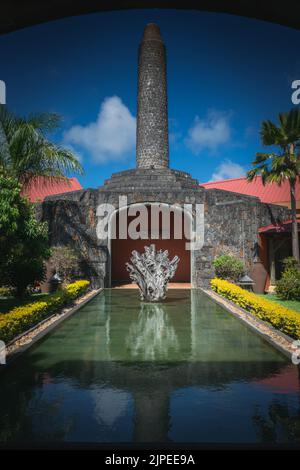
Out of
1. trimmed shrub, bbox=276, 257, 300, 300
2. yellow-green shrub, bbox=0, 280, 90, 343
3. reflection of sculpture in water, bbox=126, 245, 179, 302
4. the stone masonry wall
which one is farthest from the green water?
the stone masonry wall

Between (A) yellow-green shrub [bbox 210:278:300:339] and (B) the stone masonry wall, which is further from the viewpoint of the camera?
(B) the stone masonry wall

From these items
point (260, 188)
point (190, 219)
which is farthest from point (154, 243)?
point (260, 188)

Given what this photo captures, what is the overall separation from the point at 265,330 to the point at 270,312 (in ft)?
1.55

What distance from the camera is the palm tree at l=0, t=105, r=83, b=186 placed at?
1329 cm

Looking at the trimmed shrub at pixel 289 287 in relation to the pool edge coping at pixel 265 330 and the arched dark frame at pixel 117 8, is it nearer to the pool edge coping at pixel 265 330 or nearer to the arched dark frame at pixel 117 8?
the pool edge coping at pixel 265 330

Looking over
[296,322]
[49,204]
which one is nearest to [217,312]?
[296,322]

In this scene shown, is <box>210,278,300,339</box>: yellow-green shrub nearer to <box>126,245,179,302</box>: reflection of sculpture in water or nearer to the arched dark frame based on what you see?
<box>126,245,179,302</box>: reflection of sculpture in water

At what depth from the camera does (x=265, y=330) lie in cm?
934

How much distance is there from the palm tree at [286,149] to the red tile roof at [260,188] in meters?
8.94

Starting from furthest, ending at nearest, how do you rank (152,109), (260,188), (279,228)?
(260,188) < (152,109) < (279,228)

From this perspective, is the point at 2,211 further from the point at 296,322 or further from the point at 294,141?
the point at 294,141

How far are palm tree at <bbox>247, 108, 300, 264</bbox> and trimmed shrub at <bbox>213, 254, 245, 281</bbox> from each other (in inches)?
137

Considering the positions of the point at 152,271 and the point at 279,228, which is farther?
the point at 279,228

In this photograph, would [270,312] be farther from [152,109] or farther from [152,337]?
[152,109]
